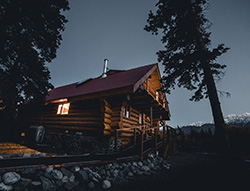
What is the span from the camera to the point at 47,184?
2873mm

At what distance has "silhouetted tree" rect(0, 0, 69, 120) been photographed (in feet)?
19.7

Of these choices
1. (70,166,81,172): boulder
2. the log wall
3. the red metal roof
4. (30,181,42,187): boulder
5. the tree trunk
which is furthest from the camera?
the log wall

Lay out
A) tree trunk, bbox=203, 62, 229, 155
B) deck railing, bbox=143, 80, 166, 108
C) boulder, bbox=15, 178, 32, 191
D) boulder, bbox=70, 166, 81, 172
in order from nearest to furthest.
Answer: boulder, bbox=15, 178, 32, 191
boulder, bbox=70, 166, 81, 172
tree trunk, bbox=203, 62, 229, 155
deck railing, bbox=143, 80, 166, 108

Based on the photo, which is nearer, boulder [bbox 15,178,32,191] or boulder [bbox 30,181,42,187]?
boulder [bbox 15,178,32,191]

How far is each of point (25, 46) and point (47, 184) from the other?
7.06 m

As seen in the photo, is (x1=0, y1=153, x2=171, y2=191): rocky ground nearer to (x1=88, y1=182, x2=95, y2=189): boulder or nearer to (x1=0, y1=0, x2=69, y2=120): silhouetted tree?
(x1=88, y1=182, x2=95, y2=189): boulder

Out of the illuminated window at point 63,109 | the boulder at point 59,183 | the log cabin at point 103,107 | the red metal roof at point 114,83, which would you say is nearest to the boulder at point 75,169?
the boulder at point 59,183

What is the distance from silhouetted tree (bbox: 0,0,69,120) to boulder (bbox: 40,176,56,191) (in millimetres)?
5080

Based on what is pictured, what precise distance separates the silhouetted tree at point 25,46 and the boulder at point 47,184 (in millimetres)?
5080

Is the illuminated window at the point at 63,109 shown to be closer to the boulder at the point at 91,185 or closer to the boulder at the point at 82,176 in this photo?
the boulder at the point at 82,176

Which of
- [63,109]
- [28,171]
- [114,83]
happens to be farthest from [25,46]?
[28,171]

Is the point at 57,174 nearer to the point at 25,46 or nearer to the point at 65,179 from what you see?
the point at 65,179

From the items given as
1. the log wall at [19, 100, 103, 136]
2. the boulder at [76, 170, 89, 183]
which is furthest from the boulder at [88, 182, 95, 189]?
the log wall at [19, 100, 103, 136]

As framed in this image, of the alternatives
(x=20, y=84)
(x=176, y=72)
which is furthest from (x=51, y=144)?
(x=176, y=72)
